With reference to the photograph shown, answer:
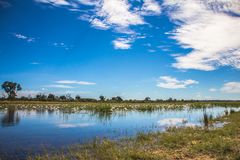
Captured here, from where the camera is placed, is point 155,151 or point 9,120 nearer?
point 155,151

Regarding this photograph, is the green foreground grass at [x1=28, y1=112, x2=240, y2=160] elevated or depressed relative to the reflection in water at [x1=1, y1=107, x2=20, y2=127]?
depressed

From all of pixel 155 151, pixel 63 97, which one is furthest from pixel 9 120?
pixel 63 97

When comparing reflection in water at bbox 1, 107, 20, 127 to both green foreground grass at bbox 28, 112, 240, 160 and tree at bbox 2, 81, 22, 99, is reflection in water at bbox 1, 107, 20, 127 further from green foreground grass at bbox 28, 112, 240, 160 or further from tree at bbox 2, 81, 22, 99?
tree at bbox 2, 81, 22, 99

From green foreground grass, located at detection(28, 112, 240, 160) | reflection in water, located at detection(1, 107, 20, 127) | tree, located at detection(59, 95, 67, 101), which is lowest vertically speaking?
green foreground grass, located at detection(28, 112, 240, 160)

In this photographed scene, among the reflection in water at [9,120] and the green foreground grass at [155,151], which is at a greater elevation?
the reflection in water at [9,120]

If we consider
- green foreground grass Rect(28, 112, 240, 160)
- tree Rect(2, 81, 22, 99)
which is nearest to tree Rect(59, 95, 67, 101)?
tree Rect(2, 81, 22, 99)

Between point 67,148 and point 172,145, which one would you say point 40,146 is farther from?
point 172,145

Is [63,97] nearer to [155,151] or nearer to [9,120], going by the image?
[9,120]

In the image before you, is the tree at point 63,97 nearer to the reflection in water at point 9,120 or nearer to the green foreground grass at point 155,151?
the reflection in water at point 9,120

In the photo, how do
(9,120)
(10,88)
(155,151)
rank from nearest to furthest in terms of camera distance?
(155,151) < (9,120) < (10,88)

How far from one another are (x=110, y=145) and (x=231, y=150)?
18.3ft

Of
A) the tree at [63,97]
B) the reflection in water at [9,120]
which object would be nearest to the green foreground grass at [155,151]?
the reflection in water at [9,120]

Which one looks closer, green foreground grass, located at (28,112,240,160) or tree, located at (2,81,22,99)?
green foreground grass, located at (28,112,240,160)

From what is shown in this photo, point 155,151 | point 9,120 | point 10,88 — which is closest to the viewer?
point 155,151
